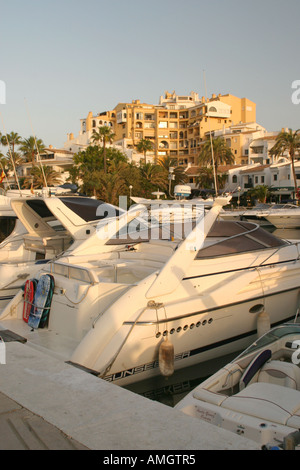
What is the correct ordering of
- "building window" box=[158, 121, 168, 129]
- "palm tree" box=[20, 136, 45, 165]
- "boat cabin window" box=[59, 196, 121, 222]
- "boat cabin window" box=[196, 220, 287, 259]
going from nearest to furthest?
"boat cabin window" box=[196, 220, 287, 259] < "boat cabin window" box=[59, 196, 121, 222] < "palm tree" box=[20, 136, 45, 165] < "building window" box=[158, 121, 168, 129]

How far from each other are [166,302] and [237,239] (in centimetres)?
244

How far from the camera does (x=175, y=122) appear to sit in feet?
284

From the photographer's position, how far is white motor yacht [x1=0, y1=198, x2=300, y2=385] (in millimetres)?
5684

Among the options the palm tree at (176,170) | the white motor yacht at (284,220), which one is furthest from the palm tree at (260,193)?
the white motor yacht at (284,220)

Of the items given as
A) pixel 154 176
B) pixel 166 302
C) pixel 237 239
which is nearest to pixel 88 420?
pixel 166 302

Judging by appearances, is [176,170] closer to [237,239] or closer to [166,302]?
[237,239]

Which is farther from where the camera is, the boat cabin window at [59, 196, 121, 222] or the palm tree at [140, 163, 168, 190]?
the palm tree at [140, 163, 168, 190]

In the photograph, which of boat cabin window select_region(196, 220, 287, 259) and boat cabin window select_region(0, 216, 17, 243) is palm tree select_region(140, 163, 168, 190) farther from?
boat cabin window select_region(196, 220, 287, 259)

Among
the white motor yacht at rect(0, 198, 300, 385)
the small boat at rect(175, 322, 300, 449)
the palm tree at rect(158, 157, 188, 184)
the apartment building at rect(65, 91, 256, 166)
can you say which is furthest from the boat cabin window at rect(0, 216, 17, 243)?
the apartment building at rect(65, 91, 256, 166)

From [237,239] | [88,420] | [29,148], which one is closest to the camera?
[88,420]

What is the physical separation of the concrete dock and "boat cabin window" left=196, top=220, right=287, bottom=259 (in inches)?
165

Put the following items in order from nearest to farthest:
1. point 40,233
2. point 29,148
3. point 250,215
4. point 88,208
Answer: point 88,208 → point 40,233 → point 250,215 → point 29,148

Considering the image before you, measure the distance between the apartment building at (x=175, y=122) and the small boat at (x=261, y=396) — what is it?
7738cm
